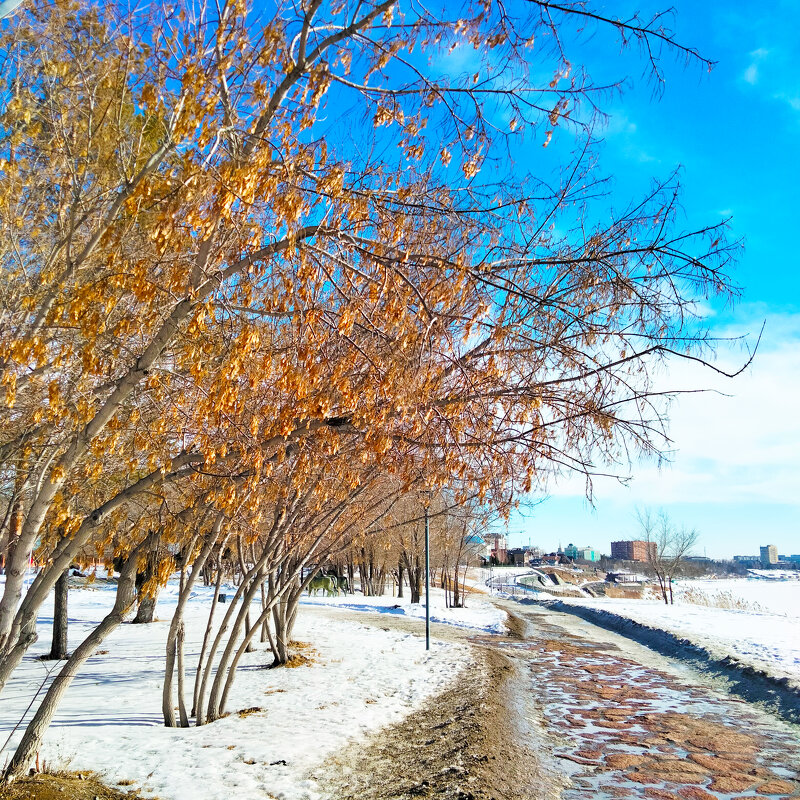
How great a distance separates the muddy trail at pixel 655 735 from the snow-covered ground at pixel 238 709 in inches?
93.2

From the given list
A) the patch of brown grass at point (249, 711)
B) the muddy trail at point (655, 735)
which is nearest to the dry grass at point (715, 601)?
the muddy trail at point (655, 735)

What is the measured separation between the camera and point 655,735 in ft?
28.3

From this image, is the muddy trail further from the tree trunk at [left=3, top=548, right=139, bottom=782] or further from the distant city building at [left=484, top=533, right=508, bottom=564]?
the distant city building at [left=484, top=533, right=508, bottom=564]

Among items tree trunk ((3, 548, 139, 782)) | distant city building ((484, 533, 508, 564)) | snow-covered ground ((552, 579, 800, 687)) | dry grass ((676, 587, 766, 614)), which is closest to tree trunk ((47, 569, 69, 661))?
tree trunk ((3, 548, 139, 782))

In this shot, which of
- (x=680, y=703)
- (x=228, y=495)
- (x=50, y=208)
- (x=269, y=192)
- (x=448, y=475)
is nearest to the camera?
(x=269, y=192)

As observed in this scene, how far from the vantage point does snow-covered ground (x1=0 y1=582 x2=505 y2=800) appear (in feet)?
20.5

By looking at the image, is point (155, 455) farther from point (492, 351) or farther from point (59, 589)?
point (59, 589)

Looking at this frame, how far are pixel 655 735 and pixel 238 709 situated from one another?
577 centimetres

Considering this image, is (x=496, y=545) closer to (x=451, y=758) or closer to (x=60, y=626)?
(x=60, y=626)

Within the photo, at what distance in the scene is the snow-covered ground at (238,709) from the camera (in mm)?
6250

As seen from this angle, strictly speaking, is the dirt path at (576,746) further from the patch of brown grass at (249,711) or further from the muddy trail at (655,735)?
the patch of brown grass at (249,711)

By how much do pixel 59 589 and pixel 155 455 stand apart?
10440mm

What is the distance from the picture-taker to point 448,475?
5.61 metres

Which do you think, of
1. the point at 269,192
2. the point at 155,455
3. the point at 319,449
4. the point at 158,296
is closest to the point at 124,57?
the point at 158,296
